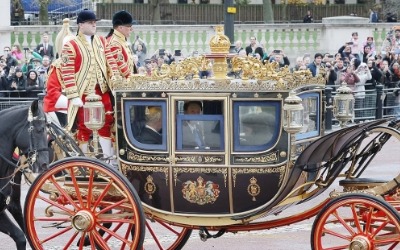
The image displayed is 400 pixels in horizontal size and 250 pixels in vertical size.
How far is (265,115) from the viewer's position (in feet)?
30.1

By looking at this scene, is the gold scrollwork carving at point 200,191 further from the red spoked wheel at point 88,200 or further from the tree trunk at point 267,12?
the tree trunk at point 267,12

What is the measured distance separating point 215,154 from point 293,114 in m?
0.83

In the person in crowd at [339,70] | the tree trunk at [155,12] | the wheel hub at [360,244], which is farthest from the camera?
the tree trunk at [155,12]

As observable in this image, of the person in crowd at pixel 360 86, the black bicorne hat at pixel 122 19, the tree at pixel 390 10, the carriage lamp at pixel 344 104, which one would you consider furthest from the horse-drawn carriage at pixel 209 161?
the tree at pixel 390 10

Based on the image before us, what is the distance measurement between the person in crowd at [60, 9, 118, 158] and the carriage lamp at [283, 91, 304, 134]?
2186 mm

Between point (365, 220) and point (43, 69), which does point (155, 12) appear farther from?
point (365, 220)

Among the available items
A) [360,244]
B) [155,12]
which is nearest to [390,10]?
[155,12]

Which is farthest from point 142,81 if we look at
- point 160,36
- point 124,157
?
point 160,36

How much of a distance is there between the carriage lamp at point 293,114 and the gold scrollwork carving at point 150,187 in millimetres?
1276

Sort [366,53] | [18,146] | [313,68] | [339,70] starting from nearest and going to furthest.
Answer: [18,146]
[313,68]
[339,70]
[366,53]

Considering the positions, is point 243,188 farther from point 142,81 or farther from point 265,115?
point 142,81

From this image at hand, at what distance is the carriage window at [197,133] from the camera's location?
30.3 ft

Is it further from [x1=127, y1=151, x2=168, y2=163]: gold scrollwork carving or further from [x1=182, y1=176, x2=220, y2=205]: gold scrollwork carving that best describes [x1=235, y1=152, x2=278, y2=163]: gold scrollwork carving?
[x1=127, y1=151, x2=168, y2=163]: gold scrollwork carving

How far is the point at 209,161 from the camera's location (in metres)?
9.22
